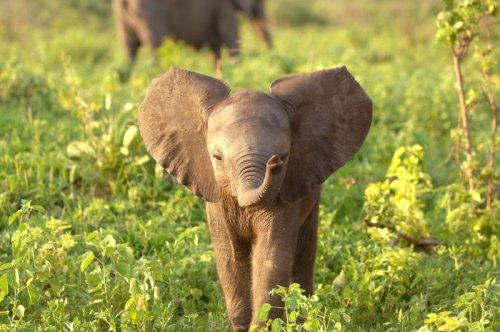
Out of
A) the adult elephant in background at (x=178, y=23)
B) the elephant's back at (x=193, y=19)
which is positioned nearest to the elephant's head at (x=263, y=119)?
the adult elephant in background at (x=178, y=23)

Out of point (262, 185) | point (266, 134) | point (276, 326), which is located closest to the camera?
point (262, 185)

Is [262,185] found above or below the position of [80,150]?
below

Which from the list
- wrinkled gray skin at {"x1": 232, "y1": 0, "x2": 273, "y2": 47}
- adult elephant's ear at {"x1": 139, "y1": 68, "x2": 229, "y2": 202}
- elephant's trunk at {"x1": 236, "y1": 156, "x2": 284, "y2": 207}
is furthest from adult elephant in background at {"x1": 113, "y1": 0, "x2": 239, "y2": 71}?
elephant's trunk at {"x1": 236, "y1": 156, "x2": 284, "y2": 207}

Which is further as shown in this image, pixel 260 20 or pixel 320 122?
pixel 260 20

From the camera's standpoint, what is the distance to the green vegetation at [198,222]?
459 centimetres

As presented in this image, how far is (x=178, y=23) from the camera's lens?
11.4 meters

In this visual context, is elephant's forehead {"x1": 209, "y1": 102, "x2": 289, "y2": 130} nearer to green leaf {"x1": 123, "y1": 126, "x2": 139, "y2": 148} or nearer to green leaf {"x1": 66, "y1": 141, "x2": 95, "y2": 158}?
green leaf {"x1": 123, "y1": 126, "x2": 139, "y2": 148}

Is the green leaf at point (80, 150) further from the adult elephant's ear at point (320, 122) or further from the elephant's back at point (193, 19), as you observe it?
the elephant's back at point (193, 19)

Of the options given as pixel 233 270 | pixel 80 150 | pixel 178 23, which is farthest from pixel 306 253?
pixel 178 23

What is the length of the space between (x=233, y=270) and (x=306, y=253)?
0.45 metres

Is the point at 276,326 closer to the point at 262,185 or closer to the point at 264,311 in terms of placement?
the point at 264,311

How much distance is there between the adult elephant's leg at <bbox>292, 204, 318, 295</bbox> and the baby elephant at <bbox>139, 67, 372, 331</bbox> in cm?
7

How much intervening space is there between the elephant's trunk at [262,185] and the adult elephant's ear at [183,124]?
577 millimetres

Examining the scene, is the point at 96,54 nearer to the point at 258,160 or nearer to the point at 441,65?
the point at 441,65
